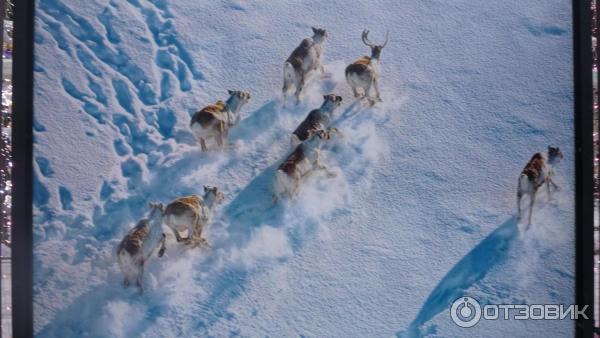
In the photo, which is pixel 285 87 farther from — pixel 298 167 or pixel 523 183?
pixel 523 183

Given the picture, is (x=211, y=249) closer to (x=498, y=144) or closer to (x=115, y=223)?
(x=115, y=223)

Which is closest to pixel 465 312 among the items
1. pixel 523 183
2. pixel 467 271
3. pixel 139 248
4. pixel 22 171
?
pixel 467 271

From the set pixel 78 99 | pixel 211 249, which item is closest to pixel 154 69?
pixel 78 99

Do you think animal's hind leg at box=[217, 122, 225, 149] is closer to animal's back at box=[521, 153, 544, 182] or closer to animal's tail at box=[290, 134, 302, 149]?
animal's tail at box=[290, 134, 302, 149]

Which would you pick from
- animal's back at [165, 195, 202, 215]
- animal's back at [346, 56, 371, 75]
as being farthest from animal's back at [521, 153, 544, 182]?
animal's back at [165, 195, 202, 215]

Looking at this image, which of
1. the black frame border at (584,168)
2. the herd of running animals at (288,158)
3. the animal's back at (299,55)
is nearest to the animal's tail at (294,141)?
the herd of running animals at (288,158)

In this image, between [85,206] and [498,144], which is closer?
[85,206]

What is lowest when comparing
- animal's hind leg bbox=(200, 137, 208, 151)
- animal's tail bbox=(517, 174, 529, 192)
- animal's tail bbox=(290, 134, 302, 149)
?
animal's hind leg bbox=(200, 137, 208, 151)
